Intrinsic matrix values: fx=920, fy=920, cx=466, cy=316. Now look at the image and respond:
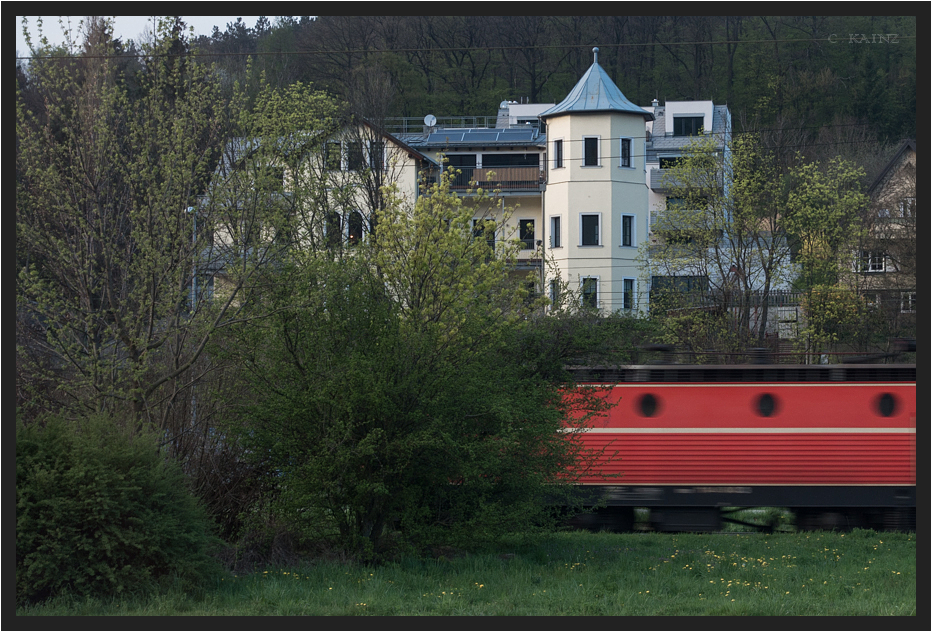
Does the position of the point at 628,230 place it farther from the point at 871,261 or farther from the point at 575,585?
the point at 575,585

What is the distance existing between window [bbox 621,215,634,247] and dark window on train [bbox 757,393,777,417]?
23.6 m

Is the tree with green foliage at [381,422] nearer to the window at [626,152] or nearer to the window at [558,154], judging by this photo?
the window at [558,154]

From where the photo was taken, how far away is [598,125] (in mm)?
38000

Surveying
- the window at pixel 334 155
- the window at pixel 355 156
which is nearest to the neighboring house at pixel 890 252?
the window at pixel 355 156

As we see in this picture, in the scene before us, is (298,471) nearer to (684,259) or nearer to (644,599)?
(644,599)

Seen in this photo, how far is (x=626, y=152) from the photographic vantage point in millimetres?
38250

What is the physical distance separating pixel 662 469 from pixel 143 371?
8161 millimetres

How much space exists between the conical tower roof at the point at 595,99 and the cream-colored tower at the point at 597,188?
0.04m

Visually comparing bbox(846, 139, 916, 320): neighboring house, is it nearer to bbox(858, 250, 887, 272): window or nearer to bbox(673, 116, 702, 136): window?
bbox(858, 250, 887, 272): window

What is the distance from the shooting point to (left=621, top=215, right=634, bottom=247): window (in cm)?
3788

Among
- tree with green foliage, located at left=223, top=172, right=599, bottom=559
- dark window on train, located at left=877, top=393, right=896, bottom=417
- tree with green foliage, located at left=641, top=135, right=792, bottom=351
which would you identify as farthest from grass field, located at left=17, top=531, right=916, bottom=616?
tree with green foliage, located at left=641, top=135, right=792, bottom=351

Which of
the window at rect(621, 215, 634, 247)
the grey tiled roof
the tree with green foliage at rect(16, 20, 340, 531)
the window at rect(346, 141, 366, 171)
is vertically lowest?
the tree with green foliage at rect(16, 20, 340, 531)

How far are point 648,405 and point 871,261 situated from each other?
2071cm

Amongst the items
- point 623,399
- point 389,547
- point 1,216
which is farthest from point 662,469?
point 1,216
